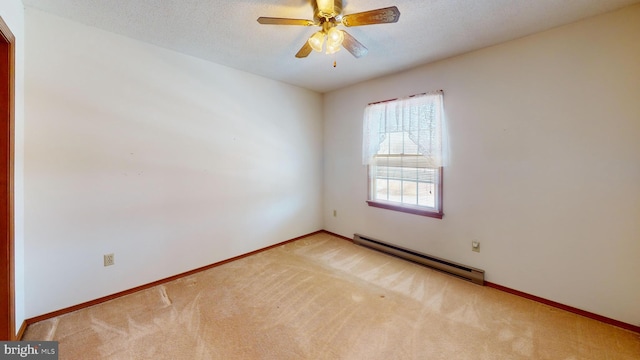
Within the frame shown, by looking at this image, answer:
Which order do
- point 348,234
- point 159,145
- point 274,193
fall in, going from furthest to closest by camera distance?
point 348,234 → point 274,193 → point 159,145

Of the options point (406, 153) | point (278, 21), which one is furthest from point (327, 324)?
point (278, 21)

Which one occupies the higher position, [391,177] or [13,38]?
[13,38]

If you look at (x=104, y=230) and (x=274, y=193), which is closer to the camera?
(x=104, y=230)

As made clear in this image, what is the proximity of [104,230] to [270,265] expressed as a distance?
5.50 ft

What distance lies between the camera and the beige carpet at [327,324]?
5.50 feet

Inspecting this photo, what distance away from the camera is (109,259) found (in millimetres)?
2268

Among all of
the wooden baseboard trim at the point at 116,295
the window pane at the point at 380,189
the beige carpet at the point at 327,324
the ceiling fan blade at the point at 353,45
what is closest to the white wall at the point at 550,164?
the beige carpet at the point at 327,324

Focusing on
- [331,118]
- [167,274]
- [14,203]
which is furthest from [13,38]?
[331,118]

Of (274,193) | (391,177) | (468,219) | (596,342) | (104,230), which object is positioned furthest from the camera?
(274,193)

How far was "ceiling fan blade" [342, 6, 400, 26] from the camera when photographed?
1.48 metres

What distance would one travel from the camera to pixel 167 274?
2.62 meters

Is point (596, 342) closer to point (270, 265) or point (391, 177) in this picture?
point (391, 177)

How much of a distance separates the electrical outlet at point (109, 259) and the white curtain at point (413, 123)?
3.07 metres

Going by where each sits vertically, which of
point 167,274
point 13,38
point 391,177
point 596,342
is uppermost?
point 13,38
